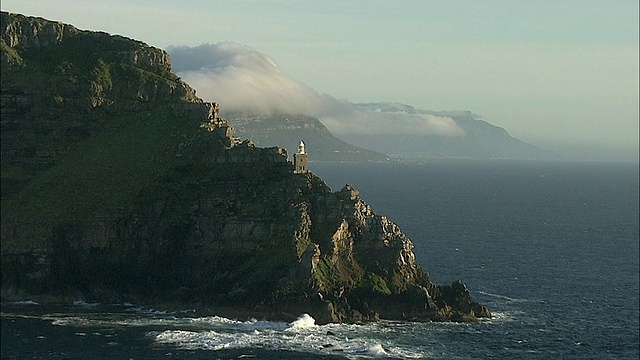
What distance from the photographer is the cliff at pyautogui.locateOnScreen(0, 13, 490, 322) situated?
148 metres

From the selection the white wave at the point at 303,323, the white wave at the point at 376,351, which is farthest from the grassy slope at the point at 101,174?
the white wave at the point at 376,351

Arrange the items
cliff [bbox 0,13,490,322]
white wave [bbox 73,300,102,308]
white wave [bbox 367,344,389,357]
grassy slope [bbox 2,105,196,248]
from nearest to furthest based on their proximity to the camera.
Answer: white wave [bbox 367,344,389,357]
cliff [bbox 0,13,490,322]
white wave [bbox 73,300,102,308]
grassy slope [bbox 2,105,196,248]

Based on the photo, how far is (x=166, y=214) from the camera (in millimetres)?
162750

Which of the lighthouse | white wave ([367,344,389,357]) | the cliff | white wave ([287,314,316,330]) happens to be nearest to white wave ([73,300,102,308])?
the cliff

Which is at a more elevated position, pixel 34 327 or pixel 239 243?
pixel 239 243

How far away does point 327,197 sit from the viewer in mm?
158125

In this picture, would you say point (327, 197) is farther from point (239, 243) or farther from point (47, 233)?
point (47, 233)

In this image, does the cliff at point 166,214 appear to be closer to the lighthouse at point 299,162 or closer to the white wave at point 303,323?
the white wave at point 303,323

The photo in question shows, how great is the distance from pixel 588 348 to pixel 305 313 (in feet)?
145

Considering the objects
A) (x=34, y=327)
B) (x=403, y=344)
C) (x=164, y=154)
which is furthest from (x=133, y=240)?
(x=403, y=344)

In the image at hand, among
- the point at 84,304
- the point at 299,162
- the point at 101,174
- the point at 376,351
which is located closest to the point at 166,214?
the point at 101,174

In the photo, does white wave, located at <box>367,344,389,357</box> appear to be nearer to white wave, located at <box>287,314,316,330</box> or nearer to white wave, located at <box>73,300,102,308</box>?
white wave, located at <box>287,314,316,330</box>

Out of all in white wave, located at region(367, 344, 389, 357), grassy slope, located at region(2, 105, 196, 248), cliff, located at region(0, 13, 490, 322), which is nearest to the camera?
white wave, located at region(367, 344, 389, 357)

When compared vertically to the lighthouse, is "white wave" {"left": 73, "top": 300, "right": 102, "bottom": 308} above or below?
below
